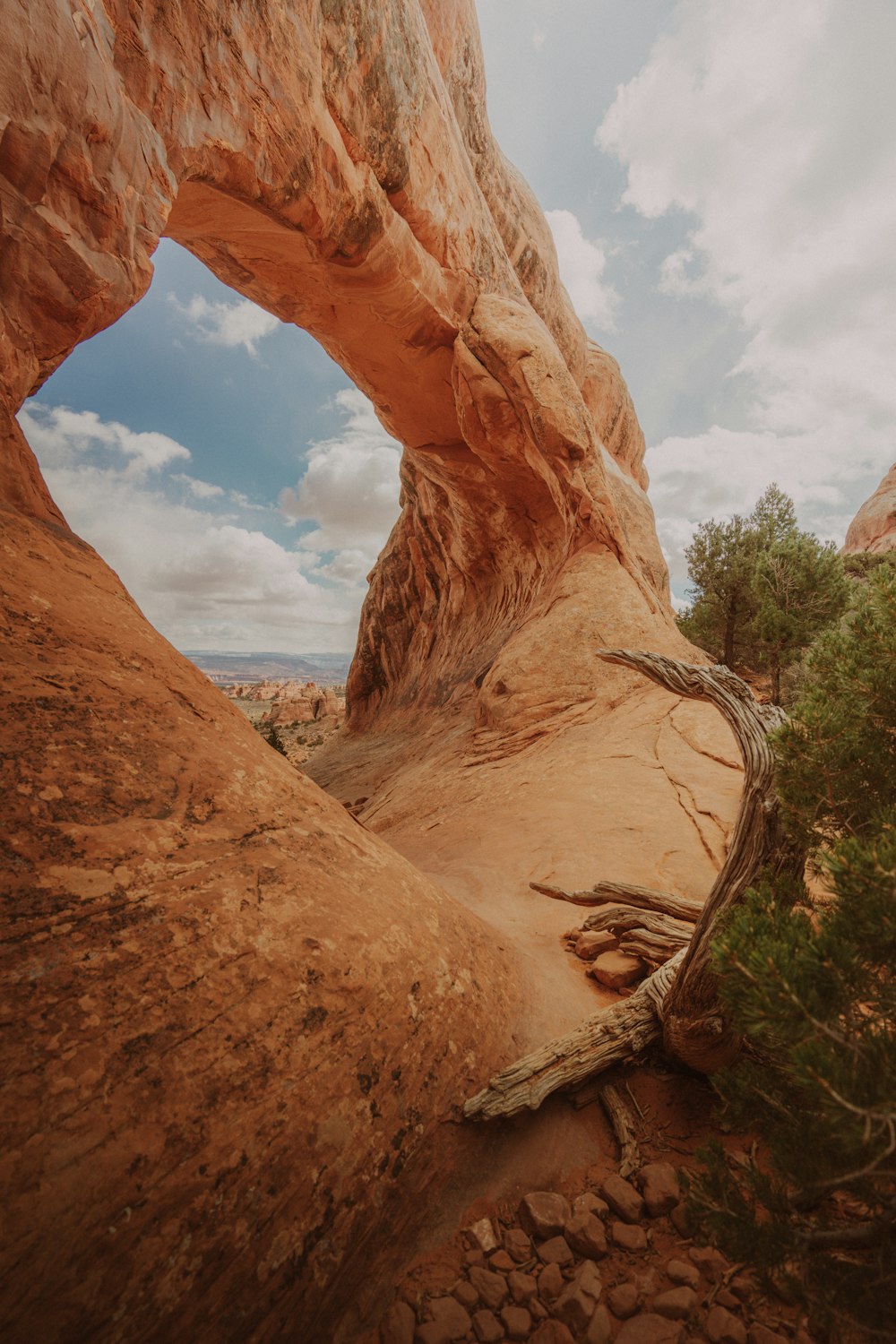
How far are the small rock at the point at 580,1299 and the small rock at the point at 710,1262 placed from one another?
42cm

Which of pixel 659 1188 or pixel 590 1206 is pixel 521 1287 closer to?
pixel 590 1206

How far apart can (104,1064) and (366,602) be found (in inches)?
855

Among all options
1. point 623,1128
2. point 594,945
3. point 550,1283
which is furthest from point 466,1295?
point 594,945

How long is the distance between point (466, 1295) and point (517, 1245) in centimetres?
30

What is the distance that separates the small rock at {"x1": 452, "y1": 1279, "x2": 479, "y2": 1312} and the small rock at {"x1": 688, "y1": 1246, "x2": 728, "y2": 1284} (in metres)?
0.93

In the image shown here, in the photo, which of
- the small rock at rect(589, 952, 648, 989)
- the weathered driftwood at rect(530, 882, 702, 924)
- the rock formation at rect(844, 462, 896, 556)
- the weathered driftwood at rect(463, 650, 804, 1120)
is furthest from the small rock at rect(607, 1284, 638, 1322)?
the rock formation at rect(844, 462, 896, 556)

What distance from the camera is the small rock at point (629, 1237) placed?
8.04 ft

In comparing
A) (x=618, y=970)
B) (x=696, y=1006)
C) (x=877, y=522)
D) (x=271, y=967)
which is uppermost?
(x=877, y=522)

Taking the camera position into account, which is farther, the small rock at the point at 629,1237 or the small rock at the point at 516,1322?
the small rock at the point at 629,1237

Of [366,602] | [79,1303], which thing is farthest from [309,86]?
[366,602]

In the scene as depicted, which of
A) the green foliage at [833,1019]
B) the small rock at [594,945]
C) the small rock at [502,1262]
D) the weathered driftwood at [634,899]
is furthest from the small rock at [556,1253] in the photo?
the weathered driftwood at [634,899]

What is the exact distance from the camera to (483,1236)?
256 cm

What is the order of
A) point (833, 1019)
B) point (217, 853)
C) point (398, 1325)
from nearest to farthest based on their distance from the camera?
point (833, 1019) → point (398, 1325) → point (217, 853)

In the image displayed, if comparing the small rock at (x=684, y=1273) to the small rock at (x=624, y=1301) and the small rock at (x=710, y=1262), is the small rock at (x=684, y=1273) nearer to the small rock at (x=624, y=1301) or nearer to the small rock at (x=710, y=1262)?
the small rock at (x=710, y=1262)
